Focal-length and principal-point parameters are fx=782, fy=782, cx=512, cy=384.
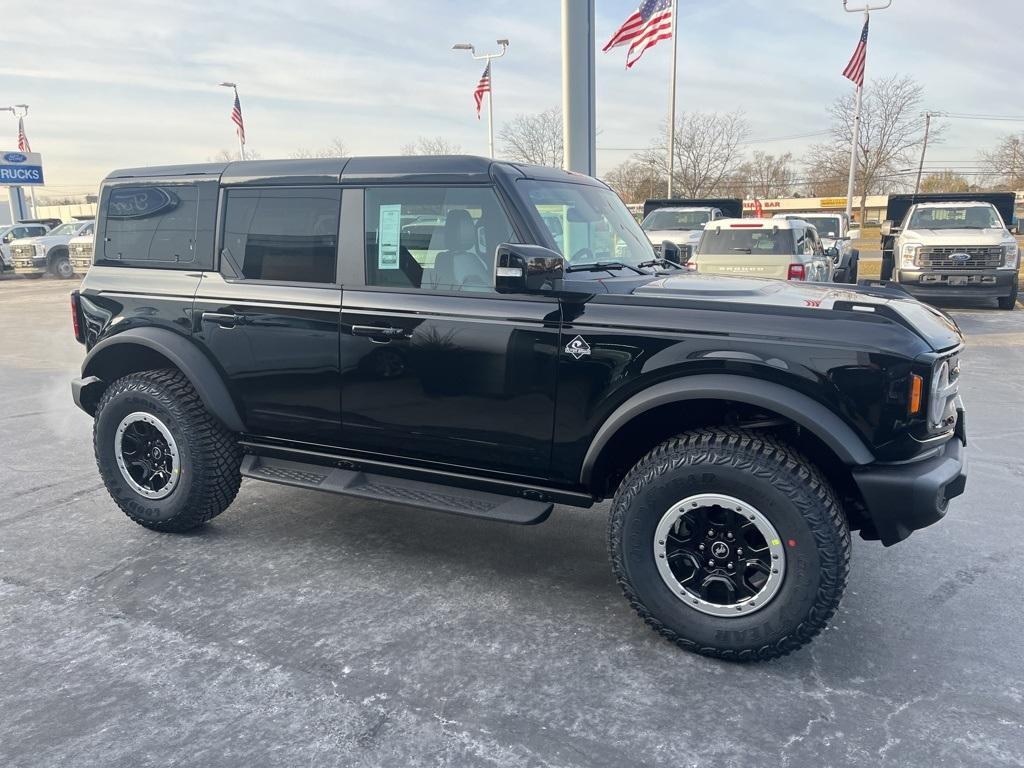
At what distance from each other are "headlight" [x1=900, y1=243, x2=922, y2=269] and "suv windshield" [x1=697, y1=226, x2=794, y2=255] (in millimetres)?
3139

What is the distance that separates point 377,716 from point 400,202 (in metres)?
2.24

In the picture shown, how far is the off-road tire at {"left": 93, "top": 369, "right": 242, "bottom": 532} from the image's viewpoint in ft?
13.7

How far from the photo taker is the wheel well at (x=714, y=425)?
3184mm

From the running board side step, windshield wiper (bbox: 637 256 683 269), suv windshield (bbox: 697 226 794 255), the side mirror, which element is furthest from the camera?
suv windshield (bbox: 697 226 794 255)

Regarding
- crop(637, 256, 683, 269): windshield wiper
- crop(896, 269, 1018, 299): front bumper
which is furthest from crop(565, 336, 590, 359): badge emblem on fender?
crop(896, 269, 1018, 299): front bumper

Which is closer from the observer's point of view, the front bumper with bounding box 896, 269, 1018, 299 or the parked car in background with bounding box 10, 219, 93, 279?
the front bumper with bounding box 896, 269, 1018, 299

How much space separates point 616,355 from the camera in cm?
320

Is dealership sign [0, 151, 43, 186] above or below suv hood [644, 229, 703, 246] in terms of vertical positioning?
above

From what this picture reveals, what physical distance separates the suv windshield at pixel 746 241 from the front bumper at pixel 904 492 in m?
9.01

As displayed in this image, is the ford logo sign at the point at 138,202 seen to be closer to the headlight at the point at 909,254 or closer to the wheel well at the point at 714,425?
the wheel well at the point at 714,425

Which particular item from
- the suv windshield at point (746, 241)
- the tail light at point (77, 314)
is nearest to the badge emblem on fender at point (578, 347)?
the tail light at point (77, 314)

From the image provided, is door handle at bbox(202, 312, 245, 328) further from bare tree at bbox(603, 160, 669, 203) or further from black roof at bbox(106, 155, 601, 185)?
bare tree at bbox(603, 160, 669, 203)

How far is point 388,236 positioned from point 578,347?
1.13 metres

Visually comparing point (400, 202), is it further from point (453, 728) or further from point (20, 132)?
point (20, 132)
